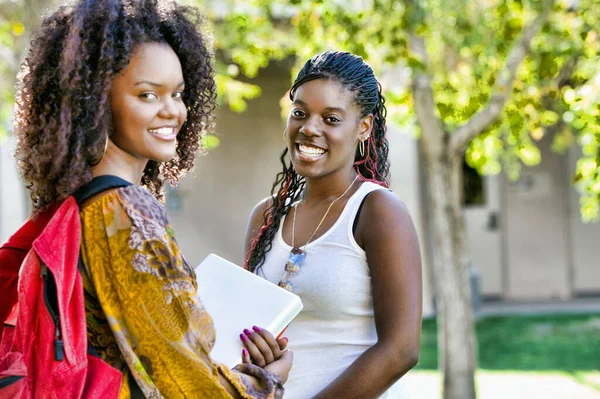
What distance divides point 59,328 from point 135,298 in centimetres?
16

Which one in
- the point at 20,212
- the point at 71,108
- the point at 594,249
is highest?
the point at 71,108

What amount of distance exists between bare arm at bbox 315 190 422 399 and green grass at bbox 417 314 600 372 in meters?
6.96

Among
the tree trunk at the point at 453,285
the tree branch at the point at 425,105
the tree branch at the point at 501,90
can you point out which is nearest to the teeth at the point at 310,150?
the tree branch at the point at 501,90

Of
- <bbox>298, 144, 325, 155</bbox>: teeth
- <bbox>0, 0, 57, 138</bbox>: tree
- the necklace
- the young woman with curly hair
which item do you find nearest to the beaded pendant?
the necklace

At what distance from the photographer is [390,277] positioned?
7.54 feet

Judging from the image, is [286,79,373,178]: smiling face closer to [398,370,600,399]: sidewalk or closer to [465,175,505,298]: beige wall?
[398,370,600,399]: sidewalk

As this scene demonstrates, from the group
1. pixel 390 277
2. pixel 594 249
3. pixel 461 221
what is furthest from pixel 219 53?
pixel 390 277

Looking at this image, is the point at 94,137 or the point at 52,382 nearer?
the point at 52,382

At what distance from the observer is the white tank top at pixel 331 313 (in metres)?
2.39

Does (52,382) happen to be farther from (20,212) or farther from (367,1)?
(20,212)

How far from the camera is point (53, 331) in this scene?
1646mm

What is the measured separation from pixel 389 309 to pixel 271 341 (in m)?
0.41

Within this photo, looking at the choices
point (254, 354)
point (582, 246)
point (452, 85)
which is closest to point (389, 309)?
point (254, 354)

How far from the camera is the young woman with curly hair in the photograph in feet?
5.62
